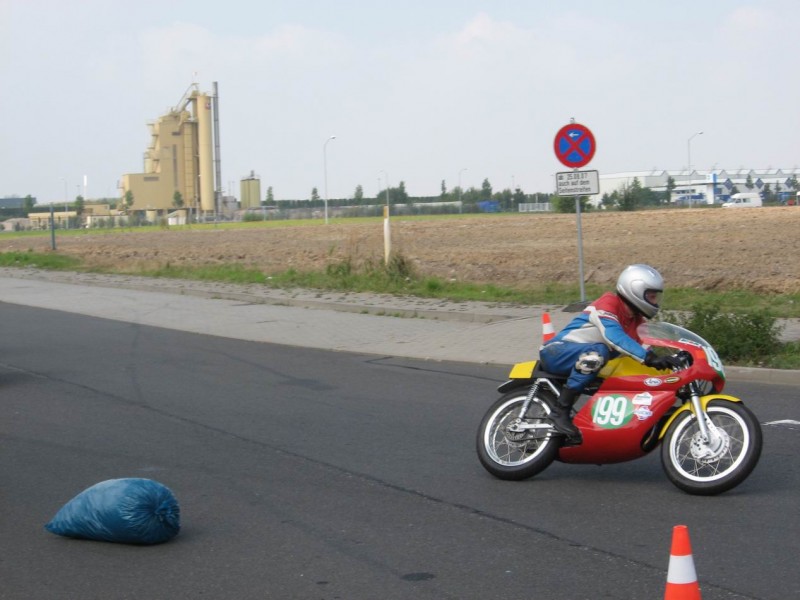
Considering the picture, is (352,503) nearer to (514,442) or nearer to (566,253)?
(514,442)

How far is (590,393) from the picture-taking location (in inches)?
295

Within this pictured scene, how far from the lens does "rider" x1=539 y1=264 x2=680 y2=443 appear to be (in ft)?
23.2

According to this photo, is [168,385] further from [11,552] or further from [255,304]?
[255,304]

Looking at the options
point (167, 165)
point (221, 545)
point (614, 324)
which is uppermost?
point (167, 165)

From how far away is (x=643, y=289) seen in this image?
23.4 feet

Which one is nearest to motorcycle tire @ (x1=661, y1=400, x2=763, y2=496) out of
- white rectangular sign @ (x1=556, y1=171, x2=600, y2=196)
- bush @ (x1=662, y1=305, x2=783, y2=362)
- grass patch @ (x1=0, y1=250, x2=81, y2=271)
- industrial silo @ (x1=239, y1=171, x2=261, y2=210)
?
bush @ (x1=662, y1=305, x2=783, y2=362)

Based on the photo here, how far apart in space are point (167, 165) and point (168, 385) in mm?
109262

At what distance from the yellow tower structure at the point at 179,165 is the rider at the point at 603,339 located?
10881 centimetres

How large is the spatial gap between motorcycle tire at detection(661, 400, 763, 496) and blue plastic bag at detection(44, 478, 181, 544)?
3193 mm

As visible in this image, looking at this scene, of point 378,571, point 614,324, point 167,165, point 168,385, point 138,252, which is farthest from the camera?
point 167,165

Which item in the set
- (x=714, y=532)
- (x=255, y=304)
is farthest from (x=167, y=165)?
(x=714, y=532)

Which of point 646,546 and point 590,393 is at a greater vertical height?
point 590,393

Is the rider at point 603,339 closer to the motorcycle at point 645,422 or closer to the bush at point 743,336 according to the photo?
the motorcycle at point 645,422

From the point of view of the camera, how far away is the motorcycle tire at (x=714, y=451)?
6.72m
